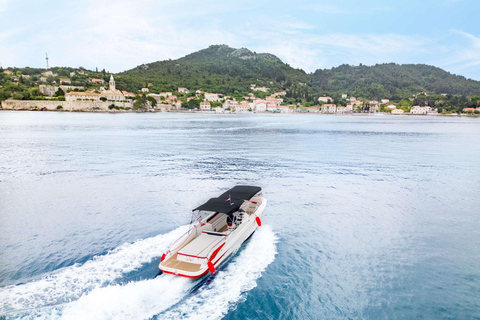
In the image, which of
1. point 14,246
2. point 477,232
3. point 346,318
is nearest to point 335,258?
point 346,318

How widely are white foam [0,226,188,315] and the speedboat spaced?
1.73 meters

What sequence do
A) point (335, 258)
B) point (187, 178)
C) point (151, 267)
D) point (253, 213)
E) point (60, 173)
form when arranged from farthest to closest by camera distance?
point (60, 173), point (187, 178), point (253, 213), point (335, 258), point (151, 267)

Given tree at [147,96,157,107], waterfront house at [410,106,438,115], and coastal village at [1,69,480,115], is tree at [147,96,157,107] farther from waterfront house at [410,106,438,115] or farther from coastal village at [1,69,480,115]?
waterfront house at [410,106,438,115]

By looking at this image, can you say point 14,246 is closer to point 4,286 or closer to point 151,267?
point 4,286

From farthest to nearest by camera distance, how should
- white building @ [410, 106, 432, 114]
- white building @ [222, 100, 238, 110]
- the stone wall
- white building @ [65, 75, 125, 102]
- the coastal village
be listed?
white building @ [222, 100, 238, 110]
white building @ [410, 106, 432, 114]
the coastal village
white building @ [65, 75, 125, 102]
the stone wall

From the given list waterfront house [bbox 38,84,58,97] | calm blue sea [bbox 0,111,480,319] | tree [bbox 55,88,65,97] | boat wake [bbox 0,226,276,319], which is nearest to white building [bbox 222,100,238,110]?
tree [bbox 55,88,65,97]

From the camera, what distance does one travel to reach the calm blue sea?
31.9 ft

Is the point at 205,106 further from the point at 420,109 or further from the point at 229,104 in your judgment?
the point at 420,109

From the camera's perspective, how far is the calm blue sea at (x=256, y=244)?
9727 mm

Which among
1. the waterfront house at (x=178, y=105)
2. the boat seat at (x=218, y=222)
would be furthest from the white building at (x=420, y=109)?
the boat seat at (x=218, y=222)

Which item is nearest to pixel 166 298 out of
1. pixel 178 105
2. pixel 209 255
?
pixel 209 255

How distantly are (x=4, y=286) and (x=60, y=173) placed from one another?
19.6 metres

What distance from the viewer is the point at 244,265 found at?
12.0 m

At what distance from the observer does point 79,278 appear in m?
10.8
